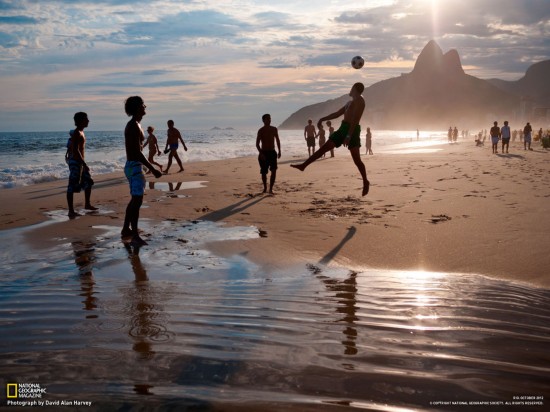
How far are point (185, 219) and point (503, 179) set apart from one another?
8145mm

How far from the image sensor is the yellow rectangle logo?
232 cm

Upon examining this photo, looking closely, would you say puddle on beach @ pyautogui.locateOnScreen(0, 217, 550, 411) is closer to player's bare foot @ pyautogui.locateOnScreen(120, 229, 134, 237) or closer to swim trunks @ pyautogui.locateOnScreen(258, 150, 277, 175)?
player's bare foot @ pyautogui.locateOnScreen(120, 229, 134, 237)

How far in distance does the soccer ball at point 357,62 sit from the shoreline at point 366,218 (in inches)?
104

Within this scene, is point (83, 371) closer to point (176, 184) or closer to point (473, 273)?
point (473, 273)

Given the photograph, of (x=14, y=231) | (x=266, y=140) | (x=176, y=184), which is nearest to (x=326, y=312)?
(x=14, y=231)

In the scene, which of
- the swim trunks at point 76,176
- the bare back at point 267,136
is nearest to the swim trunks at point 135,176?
the swim trunks at point 76,176

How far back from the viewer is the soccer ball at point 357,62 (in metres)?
9.16

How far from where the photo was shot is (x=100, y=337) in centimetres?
304

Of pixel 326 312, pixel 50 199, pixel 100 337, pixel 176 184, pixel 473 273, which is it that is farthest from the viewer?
pixel 176 184

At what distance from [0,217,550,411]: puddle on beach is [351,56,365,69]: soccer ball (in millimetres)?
5555

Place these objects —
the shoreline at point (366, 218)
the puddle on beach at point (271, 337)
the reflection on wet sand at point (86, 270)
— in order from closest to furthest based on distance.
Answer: the puddle on beach at point (271, 337)
the reflection on wet sand at point (86, 270)
the shoreline at point (366, 218)

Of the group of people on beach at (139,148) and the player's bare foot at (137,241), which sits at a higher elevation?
the group of people on beach at (139,148)

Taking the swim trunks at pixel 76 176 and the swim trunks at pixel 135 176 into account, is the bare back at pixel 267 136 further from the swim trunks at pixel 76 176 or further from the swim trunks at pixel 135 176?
the swim trunks at pixel 135 176

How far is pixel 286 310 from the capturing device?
352 centimetres
